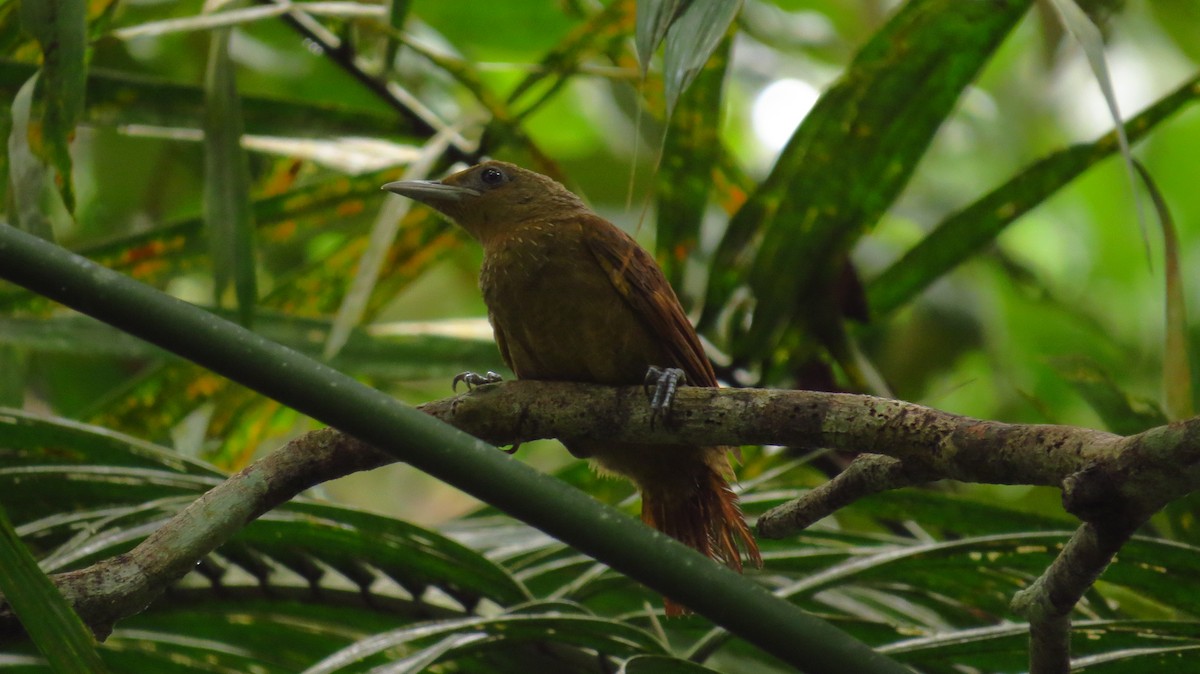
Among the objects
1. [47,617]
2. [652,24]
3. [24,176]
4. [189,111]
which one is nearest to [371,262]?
[24,176]

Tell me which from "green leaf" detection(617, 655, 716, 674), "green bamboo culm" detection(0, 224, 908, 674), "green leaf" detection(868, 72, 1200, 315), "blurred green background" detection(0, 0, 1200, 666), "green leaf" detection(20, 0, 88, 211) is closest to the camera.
Answer: "green bamboo culm" detection(0, 224, 908, 674)

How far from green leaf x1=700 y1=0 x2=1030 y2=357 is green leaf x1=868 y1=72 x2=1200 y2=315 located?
0.19 meters

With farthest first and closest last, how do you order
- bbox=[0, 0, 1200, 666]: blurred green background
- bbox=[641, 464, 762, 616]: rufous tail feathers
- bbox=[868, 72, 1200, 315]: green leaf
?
bbox=[0, 0, 1200, 666]: blurred green background < bbox=[868, 72, 1200, 315]: green leaf < bbox=[641, 464, 762, 616]: rufous tail feathers

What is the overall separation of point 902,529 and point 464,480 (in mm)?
2194

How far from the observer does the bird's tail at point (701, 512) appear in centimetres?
226

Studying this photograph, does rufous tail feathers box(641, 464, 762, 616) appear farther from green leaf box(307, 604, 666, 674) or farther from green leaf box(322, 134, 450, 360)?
green leaf box(322, 134, 450, 360)

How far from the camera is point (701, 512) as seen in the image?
2330mm

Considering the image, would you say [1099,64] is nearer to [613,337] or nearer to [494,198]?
[613,337]

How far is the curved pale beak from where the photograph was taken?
269 centimetres

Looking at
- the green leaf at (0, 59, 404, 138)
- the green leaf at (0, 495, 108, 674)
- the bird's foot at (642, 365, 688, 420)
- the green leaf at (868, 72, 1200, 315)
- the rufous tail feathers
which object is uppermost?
the green leaf at (0, 59, 404, 138)

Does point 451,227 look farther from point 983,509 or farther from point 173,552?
point 173,552

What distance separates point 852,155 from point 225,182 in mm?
1374

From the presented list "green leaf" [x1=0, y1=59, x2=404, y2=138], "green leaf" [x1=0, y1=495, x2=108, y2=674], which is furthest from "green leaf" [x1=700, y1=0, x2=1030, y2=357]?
"green leaf" [x1=0, y1=495, x2=108, y2=674]

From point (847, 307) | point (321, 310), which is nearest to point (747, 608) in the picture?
point (847, 307)
